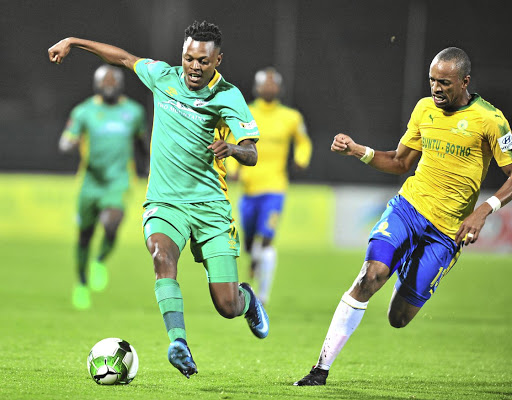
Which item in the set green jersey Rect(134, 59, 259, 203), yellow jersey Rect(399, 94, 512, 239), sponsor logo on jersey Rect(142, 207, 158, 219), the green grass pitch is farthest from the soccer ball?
yellow jersey Rect(399, 94, 512, 239)

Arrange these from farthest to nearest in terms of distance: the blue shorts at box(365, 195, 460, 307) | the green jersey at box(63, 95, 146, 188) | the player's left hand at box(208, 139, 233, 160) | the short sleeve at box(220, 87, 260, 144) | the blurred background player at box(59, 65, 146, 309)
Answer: the green jersey at box(63, 95, 146, 188)
the blurred background player at box(59, 65, 146, 309)
the blue shorts at box(365, 195, 460, 307)
the short sleeve at box(220, 87, 260, 144)
the player's left hand at box(208, 139, 233, 160)

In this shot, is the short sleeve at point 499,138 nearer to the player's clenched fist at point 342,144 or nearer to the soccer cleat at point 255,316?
the player's clenched fist at point 342,144

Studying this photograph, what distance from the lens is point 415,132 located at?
6.61 metres

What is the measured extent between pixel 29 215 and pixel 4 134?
8.15ft

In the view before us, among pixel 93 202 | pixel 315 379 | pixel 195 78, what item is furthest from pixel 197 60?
pixel 93 202

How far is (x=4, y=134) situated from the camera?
787 inches

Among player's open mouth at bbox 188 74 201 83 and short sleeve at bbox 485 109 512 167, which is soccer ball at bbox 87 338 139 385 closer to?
player's open mouth at bbox 188 74 201 83

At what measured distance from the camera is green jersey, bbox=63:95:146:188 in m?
11.2

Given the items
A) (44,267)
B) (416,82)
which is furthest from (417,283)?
(416,82)

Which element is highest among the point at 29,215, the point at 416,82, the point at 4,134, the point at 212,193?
the point at 212,193

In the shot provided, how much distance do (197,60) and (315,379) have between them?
2.32 meters

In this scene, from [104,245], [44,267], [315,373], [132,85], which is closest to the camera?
[315,373]

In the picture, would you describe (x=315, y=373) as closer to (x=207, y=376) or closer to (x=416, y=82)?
(x=207, y=376)

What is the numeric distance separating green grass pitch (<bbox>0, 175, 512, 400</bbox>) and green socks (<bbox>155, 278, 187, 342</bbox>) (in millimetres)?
439
